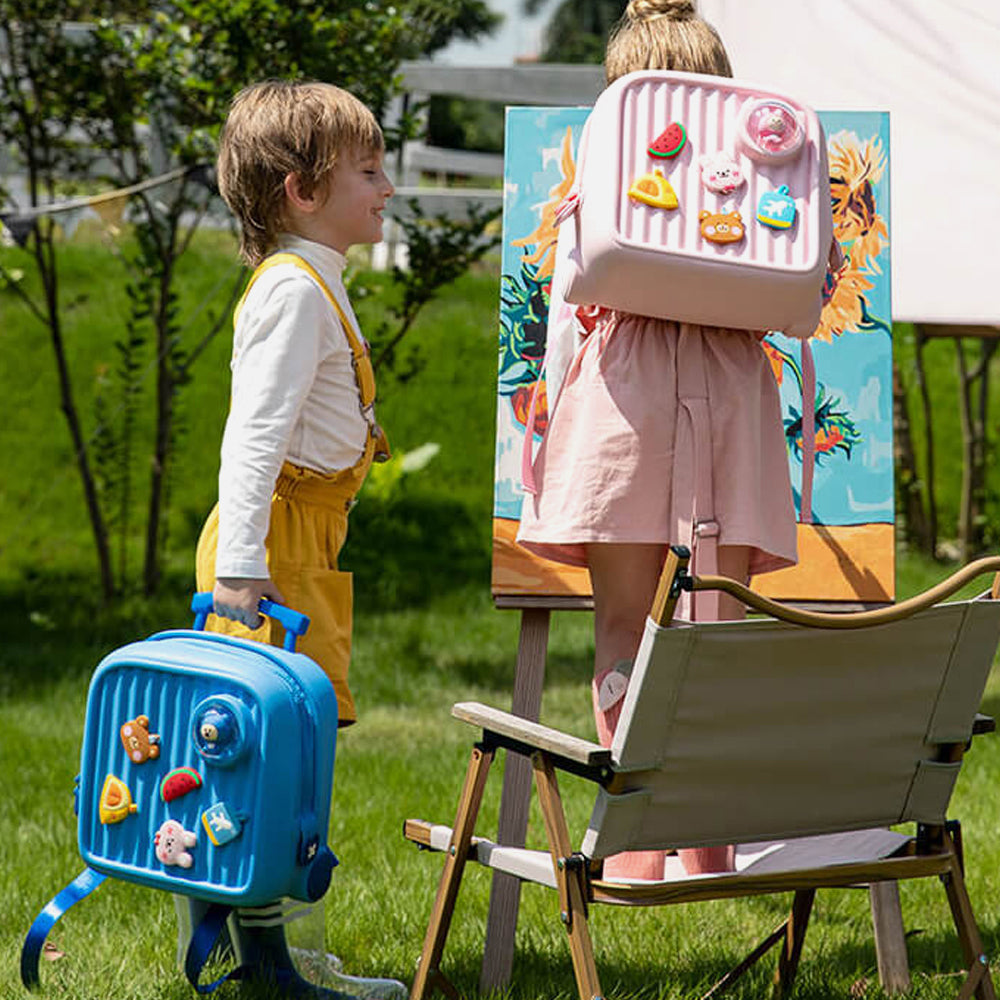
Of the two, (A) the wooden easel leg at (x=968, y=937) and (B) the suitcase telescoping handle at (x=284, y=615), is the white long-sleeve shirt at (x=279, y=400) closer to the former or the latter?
(B) the suitcase telescoping handle at (x=284, y=615)

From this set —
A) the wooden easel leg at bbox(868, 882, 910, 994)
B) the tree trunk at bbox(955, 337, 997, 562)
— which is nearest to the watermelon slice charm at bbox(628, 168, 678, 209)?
the wooden easel leg at bbox(868, 882, 910, 994)

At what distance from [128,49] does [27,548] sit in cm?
288

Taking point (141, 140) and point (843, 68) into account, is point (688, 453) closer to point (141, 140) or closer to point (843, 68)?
point (843, 68)

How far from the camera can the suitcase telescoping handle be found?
253cm

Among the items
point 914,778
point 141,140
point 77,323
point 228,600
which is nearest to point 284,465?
point 228,600

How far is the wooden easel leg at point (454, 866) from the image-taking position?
2.48 m

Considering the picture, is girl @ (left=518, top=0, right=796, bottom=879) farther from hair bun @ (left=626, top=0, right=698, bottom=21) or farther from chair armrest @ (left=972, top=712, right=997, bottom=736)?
chair armrest @ (left=972, top=712, right=997, bottom=736)

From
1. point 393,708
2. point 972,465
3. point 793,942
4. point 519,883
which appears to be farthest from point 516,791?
point 972,465

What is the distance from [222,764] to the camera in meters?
2.44

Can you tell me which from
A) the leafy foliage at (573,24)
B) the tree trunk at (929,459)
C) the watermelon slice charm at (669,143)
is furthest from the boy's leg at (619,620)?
the leafy foliage at (573,24)

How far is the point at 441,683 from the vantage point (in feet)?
20.3

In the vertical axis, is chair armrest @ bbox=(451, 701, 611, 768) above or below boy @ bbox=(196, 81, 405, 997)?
below

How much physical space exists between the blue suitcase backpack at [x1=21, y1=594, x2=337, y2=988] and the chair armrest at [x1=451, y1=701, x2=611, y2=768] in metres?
0.25

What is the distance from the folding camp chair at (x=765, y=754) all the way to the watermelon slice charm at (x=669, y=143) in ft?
2.56
